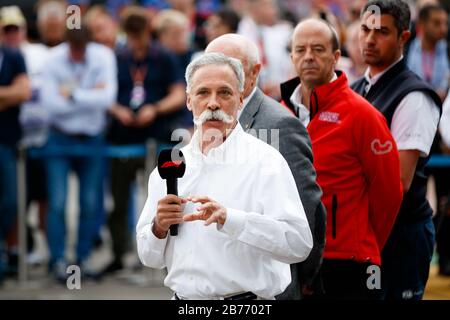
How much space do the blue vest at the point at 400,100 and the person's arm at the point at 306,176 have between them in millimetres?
880

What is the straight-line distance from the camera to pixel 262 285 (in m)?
4.80

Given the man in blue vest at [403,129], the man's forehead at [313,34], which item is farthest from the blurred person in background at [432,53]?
the man's forehead at [313,34]

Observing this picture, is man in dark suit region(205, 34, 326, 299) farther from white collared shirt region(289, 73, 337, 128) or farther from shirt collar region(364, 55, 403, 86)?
shirt collar region(364, 55, 403, 86)

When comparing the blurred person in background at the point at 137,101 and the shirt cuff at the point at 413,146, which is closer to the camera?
the shirt cuff at the point at 413,146

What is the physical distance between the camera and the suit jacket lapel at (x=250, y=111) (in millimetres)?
5945

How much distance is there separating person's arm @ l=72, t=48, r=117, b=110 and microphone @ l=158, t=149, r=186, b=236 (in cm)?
637

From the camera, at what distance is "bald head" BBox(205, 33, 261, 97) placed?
6.02m

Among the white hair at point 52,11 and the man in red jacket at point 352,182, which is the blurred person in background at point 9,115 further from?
the man in red jacket at point 352,182

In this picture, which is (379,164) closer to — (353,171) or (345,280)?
(353,171)

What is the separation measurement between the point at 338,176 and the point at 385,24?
1020 millimetres
